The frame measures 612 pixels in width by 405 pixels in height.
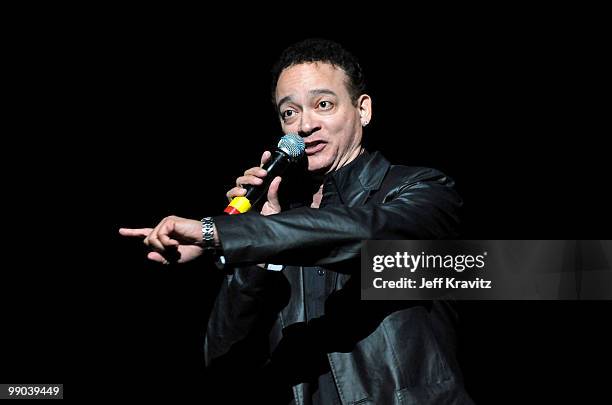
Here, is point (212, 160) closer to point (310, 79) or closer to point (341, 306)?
point (310, 79)

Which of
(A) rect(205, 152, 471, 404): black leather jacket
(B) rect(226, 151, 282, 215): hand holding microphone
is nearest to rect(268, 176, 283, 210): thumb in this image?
(B) rect(226, 151, 282, 215): hand holding microphone

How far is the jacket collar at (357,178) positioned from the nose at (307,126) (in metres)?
0.14

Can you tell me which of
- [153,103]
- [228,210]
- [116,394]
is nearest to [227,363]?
[228,210]

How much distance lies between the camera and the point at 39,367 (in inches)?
108

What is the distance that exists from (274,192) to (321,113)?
0.31 meters

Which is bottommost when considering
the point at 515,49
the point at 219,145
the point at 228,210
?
the point at 228,210

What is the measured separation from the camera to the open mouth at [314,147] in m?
2.12

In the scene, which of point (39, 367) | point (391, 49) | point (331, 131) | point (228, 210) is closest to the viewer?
point (228, 210)

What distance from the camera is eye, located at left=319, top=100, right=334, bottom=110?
7.05ft

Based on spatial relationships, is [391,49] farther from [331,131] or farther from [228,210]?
[228,210]

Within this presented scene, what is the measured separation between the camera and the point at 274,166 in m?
1.88

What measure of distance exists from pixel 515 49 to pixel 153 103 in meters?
1.48

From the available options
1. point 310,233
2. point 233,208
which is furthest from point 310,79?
point 310,233

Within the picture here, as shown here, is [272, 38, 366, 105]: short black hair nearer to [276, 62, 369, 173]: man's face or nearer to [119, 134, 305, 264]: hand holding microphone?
[276, 62, 369, 173]: man's face
